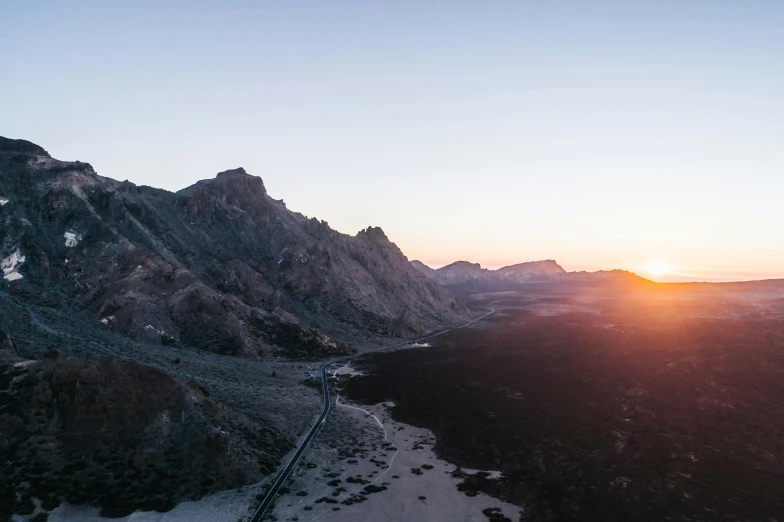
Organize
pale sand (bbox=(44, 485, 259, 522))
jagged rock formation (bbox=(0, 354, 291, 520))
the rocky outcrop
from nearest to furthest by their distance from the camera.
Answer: pale sand (bbox=(44, 485, 259, 522)) → jagged rock formation (bbox=(0, 354, 291, 520)) → the rocky outcrop

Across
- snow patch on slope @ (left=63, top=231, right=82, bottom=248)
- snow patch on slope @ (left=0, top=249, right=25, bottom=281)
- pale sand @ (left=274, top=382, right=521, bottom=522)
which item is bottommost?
pale sand @ (left=274, top=382, right=521, bottom=522)

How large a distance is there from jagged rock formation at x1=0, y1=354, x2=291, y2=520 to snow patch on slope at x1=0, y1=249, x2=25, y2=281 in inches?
2146

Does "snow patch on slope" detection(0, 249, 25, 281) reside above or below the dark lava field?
above

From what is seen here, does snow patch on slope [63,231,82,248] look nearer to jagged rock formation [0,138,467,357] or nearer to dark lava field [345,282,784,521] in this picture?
jagged rock formation [0,138,467,357]

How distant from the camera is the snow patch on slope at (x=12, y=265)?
85875 millimetres

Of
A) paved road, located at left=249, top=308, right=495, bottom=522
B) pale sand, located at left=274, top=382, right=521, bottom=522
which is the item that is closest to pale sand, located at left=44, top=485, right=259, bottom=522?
paved road, located at left=249, top=308, right=495, bottom=522

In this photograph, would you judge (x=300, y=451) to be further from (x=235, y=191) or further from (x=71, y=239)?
(x=235, y=191)

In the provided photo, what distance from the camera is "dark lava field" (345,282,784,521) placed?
41.2 meters

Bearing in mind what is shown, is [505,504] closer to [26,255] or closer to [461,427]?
[461,427]

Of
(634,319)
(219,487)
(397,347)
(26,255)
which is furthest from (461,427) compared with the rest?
(634,319)

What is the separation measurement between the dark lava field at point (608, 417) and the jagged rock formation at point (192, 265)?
3162 centimetres

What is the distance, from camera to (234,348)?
92.1 meters

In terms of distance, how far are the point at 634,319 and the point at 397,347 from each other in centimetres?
11695

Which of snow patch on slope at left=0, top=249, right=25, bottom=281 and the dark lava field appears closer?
the dark lava field
